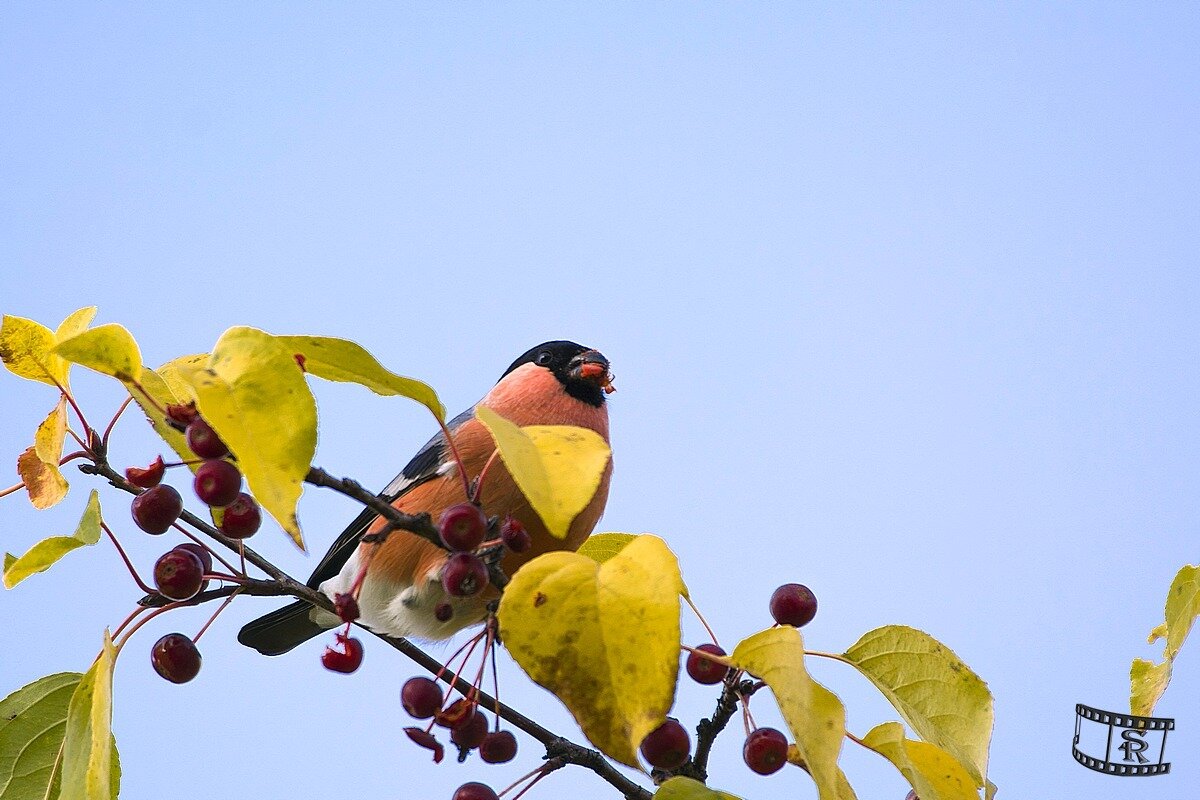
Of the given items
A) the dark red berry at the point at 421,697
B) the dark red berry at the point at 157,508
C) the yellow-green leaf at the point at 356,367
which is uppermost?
the yellow-green leaf at the point at 356,367

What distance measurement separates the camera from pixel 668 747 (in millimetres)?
1227

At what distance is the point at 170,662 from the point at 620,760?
0.76 m

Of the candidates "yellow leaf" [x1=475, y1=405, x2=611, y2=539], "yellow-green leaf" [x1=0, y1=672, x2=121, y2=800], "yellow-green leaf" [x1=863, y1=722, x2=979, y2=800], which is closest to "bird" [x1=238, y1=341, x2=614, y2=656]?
"yellow-green leaf" [x1=0, y1=672, x2=121, y2=800]

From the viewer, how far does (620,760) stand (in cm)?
93

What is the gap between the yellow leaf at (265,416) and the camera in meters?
0.89

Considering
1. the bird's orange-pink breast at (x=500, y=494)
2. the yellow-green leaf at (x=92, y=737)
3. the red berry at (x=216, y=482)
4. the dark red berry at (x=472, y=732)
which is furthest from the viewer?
the bird's orange-pink breast at (x=500, y=494)

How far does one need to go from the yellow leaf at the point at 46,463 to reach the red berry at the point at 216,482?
9.9 inches

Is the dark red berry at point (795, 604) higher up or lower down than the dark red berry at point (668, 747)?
higher up

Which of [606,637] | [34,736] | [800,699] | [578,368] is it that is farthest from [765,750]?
[578,368]

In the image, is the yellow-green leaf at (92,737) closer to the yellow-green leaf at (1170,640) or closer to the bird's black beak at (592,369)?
the yellow-green leaf at (1170,640)

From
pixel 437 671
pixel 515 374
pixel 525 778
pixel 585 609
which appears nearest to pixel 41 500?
pixel 437 671

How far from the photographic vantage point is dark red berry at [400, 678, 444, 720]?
4.90 ft

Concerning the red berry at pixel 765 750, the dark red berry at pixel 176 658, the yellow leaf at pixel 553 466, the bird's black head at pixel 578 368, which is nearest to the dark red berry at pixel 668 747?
the red berry at pixel 765 750

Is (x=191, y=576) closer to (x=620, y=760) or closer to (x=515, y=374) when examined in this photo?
(x=620, y=760)
